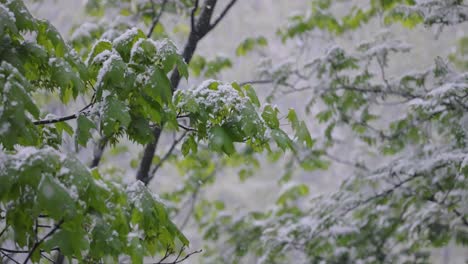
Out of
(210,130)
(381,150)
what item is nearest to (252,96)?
(210,130)

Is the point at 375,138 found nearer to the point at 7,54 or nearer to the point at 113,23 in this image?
the point at 113,23

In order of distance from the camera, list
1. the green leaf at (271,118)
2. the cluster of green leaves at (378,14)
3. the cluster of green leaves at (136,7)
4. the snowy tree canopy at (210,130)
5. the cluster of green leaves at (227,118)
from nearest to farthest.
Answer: the snowy tree canopy at (210,130)
the cluster of green leaves at (227,118)
the green leaf at (271,118)
the cluster of green leaves at (378,14)
the cluster of green leaves at (136,7)

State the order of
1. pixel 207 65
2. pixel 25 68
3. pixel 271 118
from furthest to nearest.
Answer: pixel 207 65 < pixel 271 118 < pixel 25 68

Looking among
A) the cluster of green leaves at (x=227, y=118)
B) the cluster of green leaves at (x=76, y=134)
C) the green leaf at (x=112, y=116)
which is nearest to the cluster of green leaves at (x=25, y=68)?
the cluster of green leaves at (x=76, y=134)

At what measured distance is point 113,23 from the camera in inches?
148

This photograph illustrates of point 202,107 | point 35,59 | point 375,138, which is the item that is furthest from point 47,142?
point 375,138

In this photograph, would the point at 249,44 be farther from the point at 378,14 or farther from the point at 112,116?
the point at 112,116

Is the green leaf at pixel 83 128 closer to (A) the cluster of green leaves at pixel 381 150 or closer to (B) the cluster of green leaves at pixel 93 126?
(B) the cluster of green leaves at pixel 93 126

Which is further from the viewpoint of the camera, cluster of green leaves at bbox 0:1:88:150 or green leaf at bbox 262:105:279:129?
green leaf at bbox 262:105:279:129

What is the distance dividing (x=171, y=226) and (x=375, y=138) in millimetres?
2799

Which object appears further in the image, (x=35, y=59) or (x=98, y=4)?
(x=98, y=4)

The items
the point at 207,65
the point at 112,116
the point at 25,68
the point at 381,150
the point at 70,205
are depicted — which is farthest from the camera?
the point at 207,65

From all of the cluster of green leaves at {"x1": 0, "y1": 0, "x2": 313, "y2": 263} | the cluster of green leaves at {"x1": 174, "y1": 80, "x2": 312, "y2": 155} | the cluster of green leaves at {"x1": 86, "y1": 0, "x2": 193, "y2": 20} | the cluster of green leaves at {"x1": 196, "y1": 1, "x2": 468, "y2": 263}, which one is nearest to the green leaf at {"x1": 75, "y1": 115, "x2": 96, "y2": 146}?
the cluster of green leaves at {"x1": 0, "y1": 0, "x2": 313, "y2": 263}

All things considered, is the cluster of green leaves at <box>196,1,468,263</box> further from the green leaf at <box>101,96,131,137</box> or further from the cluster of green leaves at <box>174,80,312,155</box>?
the green leaf at <box>101,96,131,137</box>
